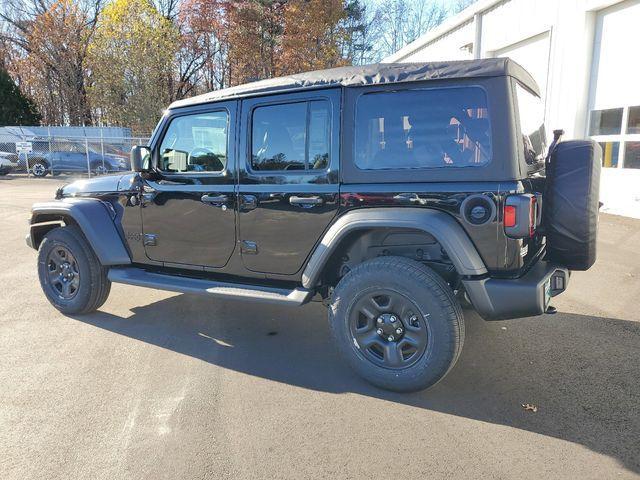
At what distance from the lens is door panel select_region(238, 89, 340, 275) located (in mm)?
3438

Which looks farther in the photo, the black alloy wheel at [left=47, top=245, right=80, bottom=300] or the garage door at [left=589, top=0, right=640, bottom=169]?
the garage door at [left=589, top=0, right=640, bottom=169]

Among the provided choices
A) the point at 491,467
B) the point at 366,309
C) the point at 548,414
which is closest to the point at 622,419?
the point at 548,414

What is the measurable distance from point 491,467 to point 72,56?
3731 cm

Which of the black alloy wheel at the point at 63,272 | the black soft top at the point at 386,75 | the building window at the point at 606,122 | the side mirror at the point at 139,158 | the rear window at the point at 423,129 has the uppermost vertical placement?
the building window at the point at 606,122

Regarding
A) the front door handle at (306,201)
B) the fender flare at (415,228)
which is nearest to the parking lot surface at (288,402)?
the fender flare at (415,228)

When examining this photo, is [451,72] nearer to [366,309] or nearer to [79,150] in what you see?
[366,309]

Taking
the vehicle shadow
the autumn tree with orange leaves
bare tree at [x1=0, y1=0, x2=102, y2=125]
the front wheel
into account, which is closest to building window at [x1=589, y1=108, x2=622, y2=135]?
the vehicle shadow

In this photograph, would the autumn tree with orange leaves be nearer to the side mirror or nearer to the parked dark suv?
the parked dark suv

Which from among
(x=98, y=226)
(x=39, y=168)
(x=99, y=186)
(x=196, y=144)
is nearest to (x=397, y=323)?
(x=196, y=144)

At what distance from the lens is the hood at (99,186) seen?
14.6 ft

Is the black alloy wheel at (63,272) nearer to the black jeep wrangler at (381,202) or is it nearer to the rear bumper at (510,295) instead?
the black jeep wrangler at (381,202)

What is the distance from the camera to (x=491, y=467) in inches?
97.6

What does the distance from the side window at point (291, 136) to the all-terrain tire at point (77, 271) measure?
6.60 feet

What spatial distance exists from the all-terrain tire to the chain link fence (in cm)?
1936
